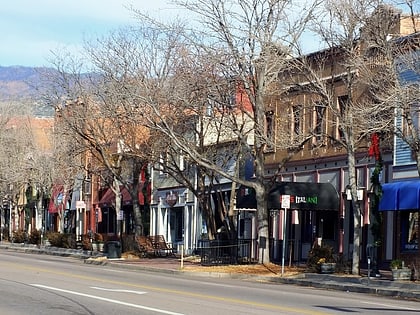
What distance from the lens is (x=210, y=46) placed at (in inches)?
1403

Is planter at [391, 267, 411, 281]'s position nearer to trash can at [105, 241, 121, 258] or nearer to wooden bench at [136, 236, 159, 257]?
trash can at [105, 241, 121, 258]

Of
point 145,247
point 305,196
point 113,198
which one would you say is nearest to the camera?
point 305,196

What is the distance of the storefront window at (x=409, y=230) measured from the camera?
35500 millimetres

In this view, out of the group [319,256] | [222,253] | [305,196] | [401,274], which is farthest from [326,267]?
[222,253]

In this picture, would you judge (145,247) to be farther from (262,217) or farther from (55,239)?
(55,239)

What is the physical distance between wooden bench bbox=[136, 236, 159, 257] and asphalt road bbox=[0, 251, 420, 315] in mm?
20270

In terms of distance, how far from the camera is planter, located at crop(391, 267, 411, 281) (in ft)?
99.0

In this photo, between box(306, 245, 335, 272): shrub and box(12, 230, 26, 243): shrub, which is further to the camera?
box(12, 230, 26, 243): shrub

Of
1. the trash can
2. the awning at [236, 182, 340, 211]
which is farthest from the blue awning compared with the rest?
the trash can

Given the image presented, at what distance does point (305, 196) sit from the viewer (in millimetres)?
39562

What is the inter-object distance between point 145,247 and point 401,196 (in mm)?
19385

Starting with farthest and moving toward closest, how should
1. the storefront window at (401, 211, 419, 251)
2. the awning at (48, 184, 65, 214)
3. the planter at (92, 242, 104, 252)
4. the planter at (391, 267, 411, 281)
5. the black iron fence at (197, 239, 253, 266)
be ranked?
the awning at (48, 184, 65, 214) < the planter at (92, 242, 104, 252) < the black iron fence at (197, 239, 253, 266) < the storefront window at (401, 211, 419, 251) < the planter at (391, 267, 411, 281)

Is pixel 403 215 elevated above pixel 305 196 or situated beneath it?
situated beneath

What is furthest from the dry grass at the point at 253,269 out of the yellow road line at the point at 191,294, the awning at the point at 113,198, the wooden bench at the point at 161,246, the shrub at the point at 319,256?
the awning at the point at 113,198
